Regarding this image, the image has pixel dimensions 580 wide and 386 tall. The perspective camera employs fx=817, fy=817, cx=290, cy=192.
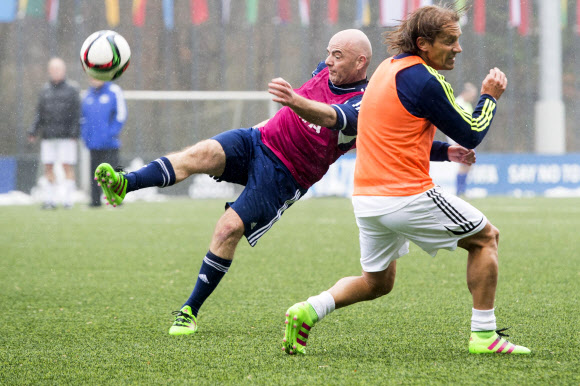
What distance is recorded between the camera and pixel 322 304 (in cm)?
392

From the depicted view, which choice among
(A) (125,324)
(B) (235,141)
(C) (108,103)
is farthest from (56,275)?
(C) (108,103)

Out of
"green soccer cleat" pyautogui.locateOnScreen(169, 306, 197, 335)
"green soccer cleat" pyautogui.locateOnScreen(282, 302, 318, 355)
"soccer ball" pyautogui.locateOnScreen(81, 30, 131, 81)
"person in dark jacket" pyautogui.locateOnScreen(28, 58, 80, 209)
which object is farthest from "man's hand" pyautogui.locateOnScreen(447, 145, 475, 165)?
"person in dark jacket" pyautogui.locateOnScreen(28, 58, 80, 209)

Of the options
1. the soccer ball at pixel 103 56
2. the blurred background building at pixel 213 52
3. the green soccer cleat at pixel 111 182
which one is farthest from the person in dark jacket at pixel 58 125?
the green soccer cleat at pixel 111 182

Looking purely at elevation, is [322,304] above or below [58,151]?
above

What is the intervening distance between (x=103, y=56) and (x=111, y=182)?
4.63ft

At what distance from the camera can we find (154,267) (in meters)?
7.19

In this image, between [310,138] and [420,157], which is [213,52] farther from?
[420,157]

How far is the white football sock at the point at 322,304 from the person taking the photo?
390cm

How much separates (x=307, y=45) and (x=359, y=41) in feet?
71.0

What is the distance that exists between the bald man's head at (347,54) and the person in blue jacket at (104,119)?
9.41 metres

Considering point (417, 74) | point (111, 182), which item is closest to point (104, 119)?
point (111, 182)

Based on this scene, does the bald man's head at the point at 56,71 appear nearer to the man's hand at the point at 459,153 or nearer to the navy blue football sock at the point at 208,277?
the navy blue football sock at the point at 208,277

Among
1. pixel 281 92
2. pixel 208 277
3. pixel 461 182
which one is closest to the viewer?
pixel 281 92

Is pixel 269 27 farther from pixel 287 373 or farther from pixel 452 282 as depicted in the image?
pixel 287 373
